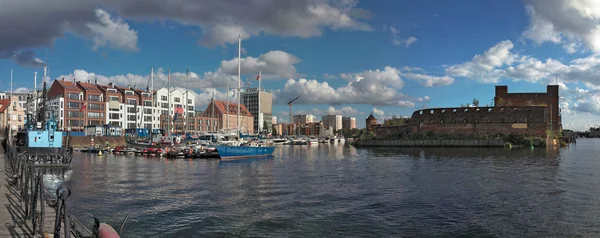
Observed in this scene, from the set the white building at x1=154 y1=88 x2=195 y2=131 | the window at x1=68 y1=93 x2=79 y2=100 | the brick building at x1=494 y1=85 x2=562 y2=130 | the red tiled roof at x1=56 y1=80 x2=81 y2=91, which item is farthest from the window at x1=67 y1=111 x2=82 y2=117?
the brick building at x1=494 y1=85 x2=562 y2=130

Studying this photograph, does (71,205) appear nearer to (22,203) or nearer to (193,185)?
(22,203)

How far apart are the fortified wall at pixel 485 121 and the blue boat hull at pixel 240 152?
137 feet

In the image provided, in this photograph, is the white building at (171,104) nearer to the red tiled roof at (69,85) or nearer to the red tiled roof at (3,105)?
the red tiled roof at (69,85)

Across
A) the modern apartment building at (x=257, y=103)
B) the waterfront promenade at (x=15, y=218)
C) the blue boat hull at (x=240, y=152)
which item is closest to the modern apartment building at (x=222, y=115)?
the modern apartment building at (x=257, y=103)

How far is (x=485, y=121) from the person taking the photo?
7375 centimetres

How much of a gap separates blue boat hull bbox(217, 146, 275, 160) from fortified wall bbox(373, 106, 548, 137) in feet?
137

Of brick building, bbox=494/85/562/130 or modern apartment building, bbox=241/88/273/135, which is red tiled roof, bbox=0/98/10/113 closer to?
modern apartment building, bbox=241/88/273/135

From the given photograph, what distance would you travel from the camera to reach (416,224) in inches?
540

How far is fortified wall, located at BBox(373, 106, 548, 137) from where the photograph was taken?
71188 millimetres

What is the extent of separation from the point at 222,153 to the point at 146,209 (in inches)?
1083

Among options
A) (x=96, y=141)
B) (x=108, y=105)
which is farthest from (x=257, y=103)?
(x=96, y=141)

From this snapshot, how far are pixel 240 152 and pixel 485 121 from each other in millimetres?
49678

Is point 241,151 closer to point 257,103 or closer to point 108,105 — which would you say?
point 108,105

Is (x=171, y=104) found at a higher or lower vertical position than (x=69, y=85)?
lower
